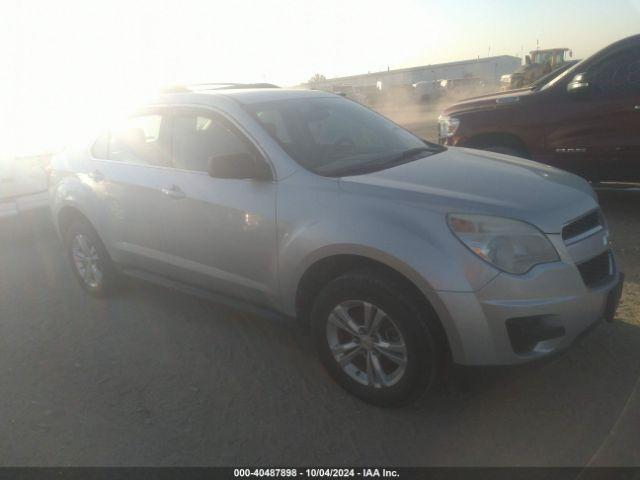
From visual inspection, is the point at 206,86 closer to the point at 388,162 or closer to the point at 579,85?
the point at 388,162

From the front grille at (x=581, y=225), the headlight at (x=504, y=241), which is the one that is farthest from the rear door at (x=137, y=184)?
the front grille at (x=581, y=225)

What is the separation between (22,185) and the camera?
7180 mm

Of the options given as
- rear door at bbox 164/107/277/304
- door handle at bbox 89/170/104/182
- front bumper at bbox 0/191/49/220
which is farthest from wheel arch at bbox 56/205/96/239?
front bumper at bbox 0/191/49/220

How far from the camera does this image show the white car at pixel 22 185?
7051 mm

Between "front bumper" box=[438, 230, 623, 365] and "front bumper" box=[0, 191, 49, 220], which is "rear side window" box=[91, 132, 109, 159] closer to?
→ "front bumper" box=[0, 191, 49, 220]

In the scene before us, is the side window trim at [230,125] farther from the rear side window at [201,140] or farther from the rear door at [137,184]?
the rear door at [137,184]

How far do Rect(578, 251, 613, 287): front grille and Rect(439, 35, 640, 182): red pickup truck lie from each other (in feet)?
10.7

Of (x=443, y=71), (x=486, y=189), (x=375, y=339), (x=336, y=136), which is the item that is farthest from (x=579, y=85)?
(x=443, y=71)

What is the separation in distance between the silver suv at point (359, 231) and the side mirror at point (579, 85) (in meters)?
2.78

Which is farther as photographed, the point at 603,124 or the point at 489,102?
the point at 489,102

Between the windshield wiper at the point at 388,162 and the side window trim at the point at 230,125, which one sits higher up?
the side window trim at the point at 230,125

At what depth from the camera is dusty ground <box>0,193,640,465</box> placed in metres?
2.71

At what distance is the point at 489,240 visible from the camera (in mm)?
2668

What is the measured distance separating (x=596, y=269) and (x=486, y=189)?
2.34ft
